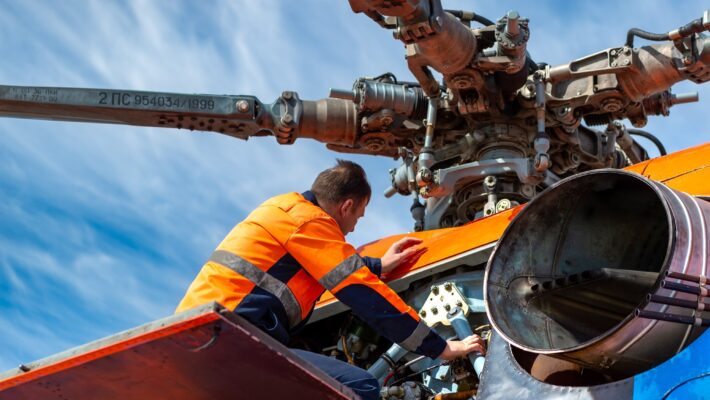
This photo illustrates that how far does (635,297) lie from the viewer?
5.38 m

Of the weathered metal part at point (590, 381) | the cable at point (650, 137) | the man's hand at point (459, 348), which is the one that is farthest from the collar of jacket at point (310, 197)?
the cable at point (650, 137)

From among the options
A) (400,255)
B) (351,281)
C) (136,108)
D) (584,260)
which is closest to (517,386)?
(584,260)

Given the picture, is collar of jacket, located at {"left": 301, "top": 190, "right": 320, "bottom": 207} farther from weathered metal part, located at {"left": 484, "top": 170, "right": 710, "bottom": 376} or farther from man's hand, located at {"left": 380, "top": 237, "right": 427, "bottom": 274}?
man's hand, located at {"left": 380, "top": 237, "right": 427, "bottom": 274}

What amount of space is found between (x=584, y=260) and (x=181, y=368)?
2.29 meters

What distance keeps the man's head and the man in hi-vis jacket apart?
25 cm

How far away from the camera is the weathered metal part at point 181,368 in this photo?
427cm

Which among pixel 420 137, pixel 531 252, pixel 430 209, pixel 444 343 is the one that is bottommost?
pixel 444 343

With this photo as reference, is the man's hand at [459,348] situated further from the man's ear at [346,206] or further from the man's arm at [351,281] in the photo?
the man's ear at [346,206]

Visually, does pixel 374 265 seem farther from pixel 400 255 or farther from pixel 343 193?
pixel 343 193

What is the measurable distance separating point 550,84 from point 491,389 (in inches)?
213

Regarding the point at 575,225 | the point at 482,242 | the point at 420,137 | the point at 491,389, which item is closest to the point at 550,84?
the point at 420,137

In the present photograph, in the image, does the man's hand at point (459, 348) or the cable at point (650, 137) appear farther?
the cable at point (650, 137)

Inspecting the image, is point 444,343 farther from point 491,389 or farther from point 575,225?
point 575,225

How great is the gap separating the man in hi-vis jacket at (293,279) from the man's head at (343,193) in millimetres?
251
